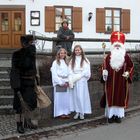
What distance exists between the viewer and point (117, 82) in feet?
37.6

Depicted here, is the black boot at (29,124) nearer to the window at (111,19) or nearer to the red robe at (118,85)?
the red robe at (118,85)

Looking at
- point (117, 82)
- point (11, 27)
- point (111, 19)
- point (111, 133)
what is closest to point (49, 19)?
point (11, 27)

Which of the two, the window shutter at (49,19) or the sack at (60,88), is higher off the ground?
the window shutter at (49,19)

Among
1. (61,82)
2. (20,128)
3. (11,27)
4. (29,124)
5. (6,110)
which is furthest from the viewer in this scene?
(11,27)

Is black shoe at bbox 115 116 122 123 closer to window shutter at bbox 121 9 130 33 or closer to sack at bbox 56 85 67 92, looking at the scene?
sack at bbox 56 85 67 92

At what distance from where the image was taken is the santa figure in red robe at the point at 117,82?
11.4 metres

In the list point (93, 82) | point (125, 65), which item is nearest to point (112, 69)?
point (125, 65)

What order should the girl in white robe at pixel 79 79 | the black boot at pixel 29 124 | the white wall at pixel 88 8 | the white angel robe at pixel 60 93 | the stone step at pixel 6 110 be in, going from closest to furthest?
the black boot at pixel 29 124
the white angel robe at pixel 60 93
the girl in white robe at pixel 79 79
the stone step at pixel 6 110
the white wall at pixel 88 8

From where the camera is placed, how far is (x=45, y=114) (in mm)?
11547

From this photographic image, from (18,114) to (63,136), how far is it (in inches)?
38.2

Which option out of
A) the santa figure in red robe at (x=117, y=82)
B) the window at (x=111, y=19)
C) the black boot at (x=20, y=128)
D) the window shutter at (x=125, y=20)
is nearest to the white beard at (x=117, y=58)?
the santa figure in red robe at (x=117, y=82)

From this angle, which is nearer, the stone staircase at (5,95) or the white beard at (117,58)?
the white beard at (117,58)

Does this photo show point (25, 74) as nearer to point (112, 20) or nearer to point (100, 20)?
point (100, 20)

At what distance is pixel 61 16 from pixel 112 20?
319cm
